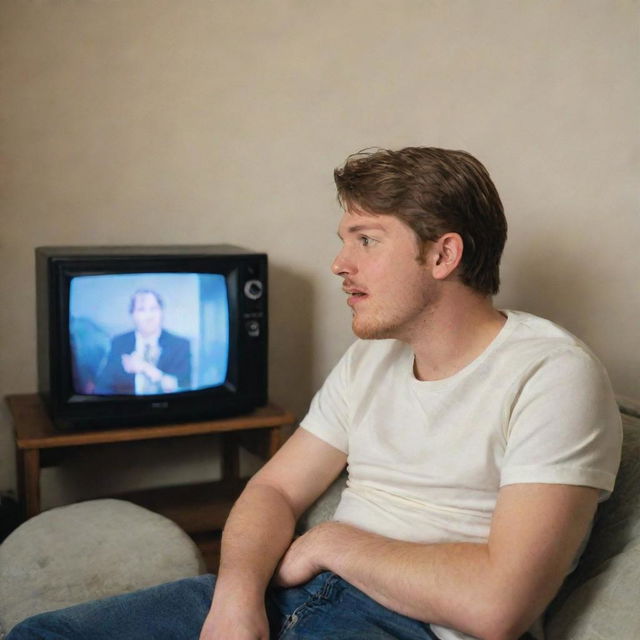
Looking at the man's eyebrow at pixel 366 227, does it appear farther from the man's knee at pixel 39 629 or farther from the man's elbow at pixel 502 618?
the man's knee at pixel 39 629

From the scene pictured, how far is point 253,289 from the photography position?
2369 mm

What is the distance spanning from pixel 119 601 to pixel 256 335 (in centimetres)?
101

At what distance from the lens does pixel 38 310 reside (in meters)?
2.45

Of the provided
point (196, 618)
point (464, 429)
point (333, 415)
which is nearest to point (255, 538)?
point (196, 618)

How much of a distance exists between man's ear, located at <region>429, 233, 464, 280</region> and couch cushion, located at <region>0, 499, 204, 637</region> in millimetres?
815

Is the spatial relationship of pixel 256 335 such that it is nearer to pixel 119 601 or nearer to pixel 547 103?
pixel 119 601

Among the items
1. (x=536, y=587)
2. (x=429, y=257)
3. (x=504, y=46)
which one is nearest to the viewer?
(x=536, y=587)

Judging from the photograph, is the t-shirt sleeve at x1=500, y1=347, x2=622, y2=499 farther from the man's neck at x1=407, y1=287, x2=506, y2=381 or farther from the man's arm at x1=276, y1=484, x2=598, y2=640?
the man's neck at x1=407, y1=287, x2=506, y2=381

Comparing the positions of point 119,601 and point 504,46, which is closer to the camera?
point 119,601

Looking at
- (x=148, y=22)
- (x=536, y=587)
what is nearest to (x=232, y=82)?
(x=148, y=22)

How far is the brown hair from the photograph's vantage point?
1.61 m

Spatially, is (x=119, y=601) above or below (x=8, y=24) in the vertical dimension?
below

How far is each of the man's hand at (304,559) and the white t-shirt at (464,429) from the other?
108 millimetres

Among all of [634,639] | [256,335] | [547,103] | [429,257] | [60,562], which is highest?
[547,103]
